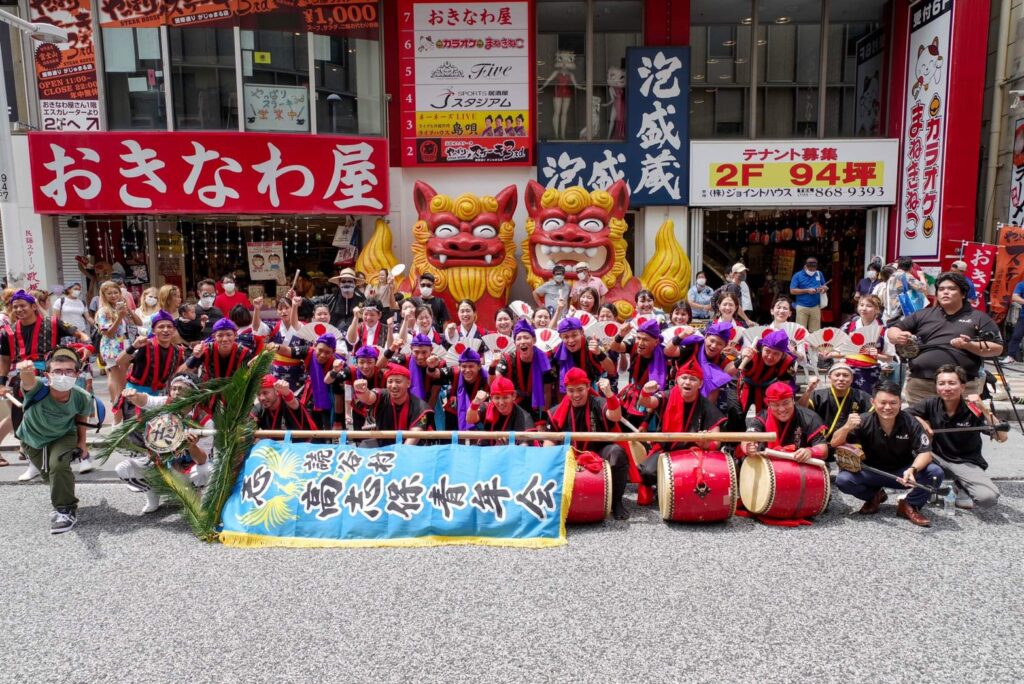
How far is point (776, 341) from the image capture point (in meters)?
5.36

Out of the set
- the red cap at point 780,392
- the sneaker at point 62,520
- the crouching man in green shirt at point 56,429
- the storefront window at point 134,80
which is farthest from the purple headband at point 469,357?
the storefront window at point 134,80

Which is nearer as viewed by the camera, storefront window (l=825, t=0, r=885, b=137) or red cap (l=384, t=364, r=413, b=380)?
red cap (l=384, t=364, r=413, b=380)

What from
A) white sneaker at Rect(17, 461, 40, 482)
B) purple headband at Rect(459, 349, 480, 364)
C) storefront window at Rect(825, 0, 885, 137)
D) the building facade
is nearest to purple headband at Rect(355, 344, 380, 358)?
purple headband at Rect(459, 349, 480, 364)

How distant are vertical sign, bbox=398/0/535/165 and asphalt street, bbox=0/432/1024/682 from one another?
781 cm

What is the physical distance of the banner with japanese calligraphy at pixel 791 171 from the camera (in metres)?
11.6

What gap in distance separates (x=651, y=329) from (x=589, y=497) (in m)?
1.73

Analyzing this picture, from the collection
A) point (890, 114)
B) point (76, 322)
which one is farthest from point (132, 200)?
point (890, 114)

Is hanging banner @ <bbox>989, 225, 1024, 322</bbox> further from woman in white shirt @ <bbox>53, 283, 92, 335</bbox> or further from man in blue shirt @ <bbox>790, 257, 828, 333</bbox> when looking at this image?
woman in white shirt @ <bbox>53, 283, 92, 335</bbox>

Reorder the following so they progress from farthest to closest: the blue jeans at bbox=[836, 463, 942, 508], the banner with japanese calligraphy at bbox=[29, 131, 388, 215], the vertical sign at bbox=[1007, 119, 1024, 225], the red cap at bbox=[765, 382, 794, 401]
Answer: the vertical sign at bbox=[1007, 119, 1024, 225]
the banner with japanese calligraphy at bbox=[29, 131, 388, 215]
the red cap at bbox=[765, 382, 794, 401]
the blue jeans at bbox=[836, 463, 942, 508]

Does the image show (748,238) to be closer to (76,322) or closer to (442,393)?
(442,393)

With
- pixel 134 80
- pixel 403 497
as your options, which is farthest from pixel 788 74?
pixel 403 497

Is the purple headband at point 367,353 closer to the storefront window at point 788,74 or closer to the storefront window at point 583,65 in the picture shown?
the storefront window at point 583,65

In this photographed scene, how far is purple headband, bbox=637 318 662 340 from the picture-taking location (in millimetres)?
5773

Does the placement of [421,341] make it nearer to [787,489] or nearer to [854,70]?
[787,489]
